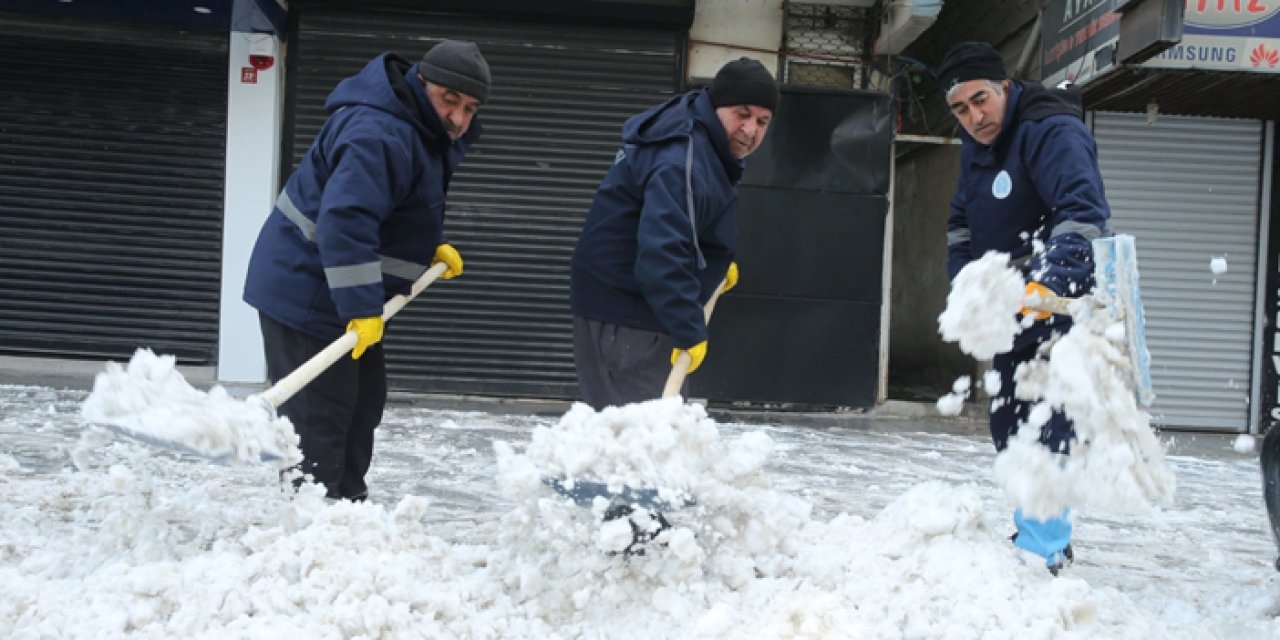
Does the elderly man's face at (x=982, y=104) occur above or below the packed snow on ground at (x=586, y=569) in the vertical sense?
above

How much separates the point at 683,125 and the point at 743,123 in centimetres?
21

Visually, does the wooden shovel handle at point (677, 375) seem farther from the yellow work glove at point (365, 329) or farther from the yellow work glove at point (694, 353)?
the yellow work glove at point (365, 329)

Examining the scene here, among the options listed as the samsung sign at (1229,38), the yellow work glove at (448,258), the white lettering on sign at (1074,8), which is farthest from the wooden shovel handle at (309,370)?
the samsung sign at (1229,38)

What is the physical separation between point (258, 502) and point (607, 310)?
1513 millimetres

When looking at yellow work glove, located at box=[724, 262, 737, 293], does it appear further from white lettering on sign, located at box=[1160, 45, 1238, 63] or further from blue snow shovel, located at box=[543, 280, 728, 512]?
white lettering on sign, located at box=[1160, 45, 1238, 63]

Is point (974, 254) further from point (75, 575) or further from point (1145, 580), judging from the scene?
point (75, 575)

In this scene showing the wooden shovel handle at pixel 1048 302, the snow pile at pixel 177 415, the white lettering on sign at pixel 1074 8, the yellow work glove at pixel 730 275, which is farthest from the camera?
the white lettering on sign at pixel 1074 8

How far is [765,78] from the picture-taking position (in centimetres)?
326

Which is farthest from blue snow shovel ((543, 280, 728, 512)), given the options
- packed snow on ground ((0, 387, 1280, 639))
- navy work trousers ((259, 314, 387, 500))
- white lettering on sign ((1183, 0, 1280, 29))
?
white lettering on sign ((1183, 0, 1280, 29))

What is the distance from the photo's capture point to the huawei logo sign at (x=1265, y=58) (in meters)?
6.89

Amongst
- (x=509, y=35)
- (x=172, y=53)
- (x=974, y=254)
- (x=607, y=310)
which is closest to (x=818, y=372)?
(x=509, y=35)

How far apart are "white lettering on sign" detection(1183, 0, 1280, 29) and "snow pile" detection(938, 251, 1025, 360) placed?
5.14 m

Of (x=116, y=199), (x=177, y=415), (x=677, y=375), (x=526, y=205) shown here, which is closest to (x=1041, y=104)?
(x=677, y=375)

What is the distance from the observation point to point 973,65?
3.36 meters
